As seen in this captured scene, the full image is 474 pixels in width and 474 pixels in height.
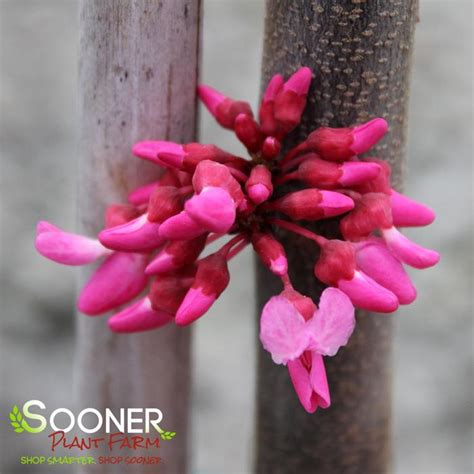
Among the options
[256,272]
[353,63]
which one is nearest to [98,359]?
[256,272]

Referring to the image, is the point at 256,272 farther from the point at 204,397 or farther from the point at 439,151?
the point at 439,151

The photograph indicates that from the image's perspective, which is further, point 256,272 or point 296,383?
point 256,272

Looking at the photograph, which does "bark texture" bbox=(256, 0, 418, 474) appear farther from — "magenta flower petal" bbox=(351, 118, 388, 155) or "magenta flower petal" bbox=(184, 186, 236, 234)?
"magenta flower petal" bbox=(184, 186, 236, 234)

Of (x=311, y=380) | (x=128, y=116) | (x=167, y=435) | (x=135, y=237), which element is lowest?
(x=167, y=435)

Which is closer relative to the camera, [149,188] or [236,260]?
[149,188]

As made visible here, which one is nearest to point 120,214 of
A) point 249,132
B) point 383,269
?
point 249,132

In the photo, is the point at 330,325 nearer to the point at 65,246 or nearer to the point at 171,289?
the point at 171,289
